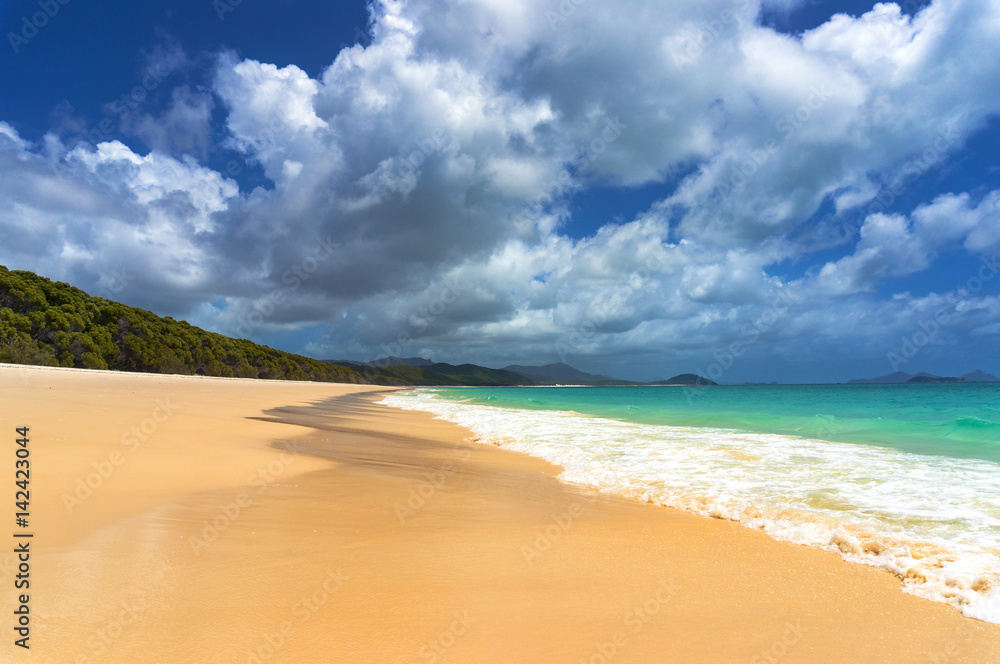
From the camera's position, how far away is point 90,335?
4747 cm

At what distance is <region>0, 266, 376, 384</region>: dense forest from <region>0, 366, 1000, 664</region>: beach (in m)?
46.9

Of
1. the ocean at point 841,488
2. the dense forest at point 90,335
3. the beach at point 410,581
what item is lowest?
the ocean at point 841,488

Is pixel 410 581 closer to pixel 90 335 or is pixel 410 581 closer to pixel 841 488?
pixel 841 488

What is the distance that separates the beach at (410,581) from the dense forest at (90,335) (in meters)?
46.9

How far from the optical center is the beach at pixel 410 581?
2809mm

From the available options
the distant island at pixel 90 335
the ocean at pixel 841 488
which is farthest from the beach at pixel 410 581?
the distant island at pixel 90 335

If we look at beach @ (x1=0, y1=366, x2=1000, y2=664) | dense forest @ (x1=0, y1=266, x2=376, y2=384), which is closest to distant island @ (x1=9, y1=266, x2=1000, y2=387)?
dense forest @ (x1=0, y1=266, x2=376, y2=384)

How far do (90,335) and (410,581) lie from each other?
198 ft

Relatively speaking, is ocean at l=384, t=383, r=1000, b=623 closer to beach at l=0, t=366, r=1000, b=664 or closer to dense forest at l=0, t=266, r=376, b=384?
beach at l=0, t=366, r=1000, b=664

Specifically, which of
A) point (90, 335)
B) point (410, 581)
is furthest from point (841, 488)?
point (90, 335)

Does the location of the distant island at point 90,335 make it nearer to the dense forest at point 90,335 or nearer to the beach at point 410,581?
the dense forest at point 90,335

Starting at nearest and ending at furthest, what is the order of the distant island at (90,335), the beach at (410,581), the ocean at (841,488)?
the beach at (410,581) → the ocean at (841,488) → the distant island at (90,335)

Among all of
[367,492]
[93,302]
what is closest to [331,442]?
[367,492]

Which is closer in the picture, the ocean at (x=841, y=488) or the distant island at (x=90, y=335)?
the ocean at (x=841, y=488)
